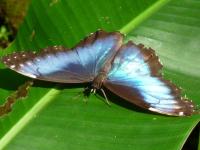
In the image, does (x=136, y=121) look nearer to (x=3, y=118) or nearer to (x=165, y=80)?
(x=165, y=80)

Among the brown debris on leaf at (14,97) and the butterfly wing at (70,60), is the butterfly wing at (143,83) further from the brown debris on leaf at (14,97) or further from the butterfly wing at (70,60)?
the brown debris on leaf at (14,97)

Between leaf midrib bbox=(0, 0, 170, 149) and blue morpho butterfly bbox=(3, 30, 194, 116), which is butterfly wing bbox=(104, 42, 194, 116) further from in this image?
leaf midrib bbox=(0, 0, 170, 149)

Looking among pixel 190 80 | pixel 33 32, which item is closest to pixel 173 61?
pixel 190 80

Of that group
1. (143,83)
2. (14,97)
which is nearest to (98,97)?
(143,83)

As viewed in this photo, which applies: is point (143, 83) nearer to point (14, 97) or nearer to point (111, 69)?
point (111, 69)

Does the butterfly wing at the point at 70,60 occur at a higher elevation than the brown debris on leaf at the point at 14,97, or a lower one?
higher

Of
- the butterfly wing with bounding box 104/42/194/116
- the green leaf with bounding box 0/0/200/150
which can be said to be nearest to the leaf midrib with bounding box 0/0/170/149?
the green leaf with bounding box 0/0/200/150

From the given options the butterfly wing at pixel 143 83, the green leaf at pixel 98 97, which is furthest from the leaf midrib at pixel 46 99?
the butterfly wing at pixel 143 83

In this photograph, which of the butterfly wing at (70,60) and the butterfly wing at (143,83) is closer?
the butterfly wing at (143,83)
